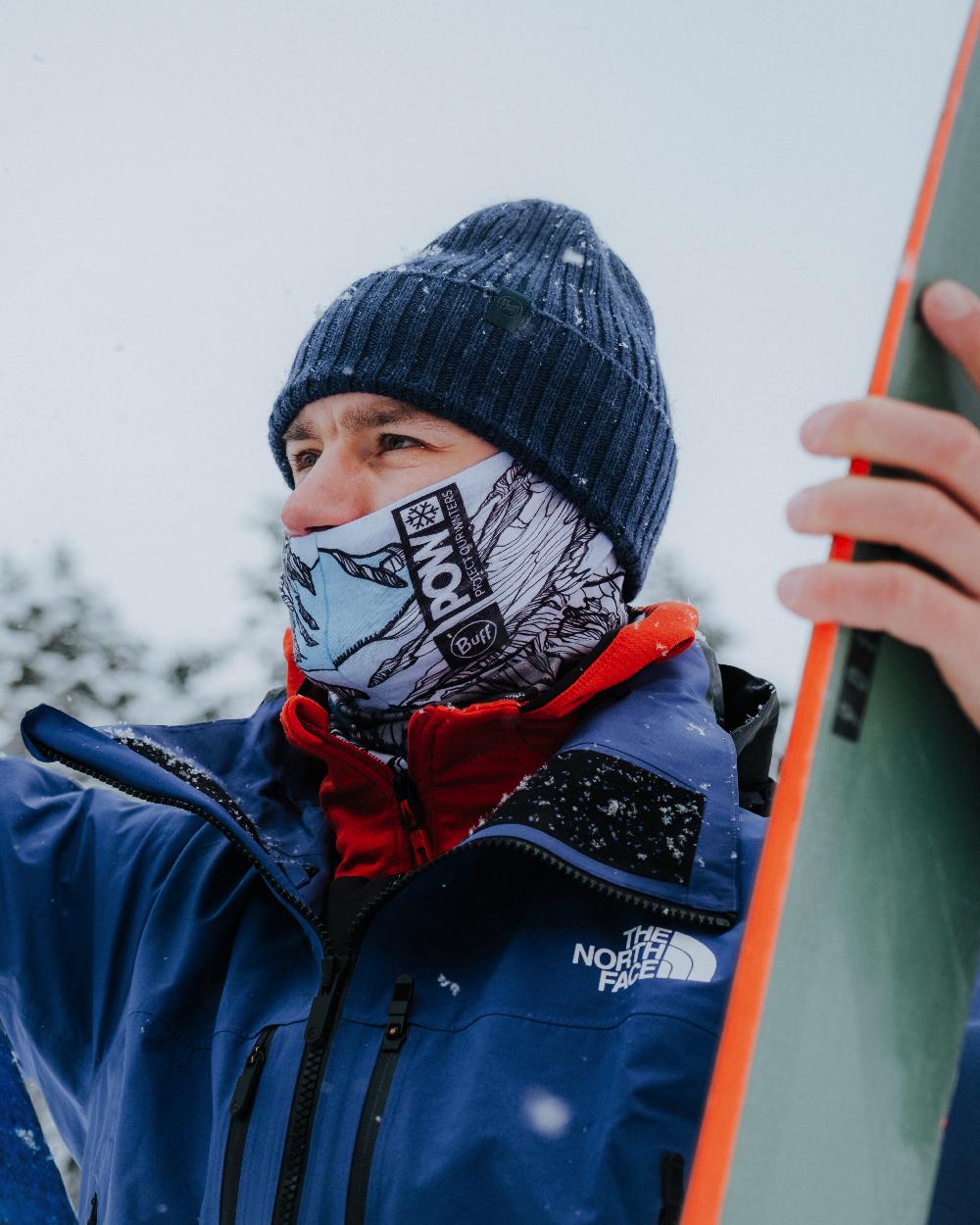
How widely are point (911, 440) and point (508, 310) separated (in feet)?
5.23

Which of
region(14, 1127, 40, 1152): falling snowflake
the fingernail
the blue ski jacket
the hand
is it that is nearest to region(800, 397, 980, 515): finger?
the hand

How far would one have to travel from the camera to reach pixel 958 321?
2.56 ft

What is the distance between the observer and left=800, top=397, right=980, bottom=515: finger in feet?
2.35

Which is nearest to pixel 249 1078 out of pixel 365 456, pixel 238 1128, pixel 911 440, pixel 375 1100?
pixel 238 1128

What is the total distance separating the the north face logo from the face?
3.06ft

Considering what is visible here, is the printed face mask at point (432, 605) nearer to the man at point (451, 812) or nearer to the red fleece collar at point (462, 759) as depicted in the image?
the man at point (451, 812)

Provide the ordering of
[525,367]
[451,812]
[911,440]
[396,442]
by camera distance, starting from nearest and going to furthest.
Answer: [911,440]
[451,812]
[396,442]
[525,367]

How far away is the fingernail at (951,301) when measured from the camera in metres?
0.78

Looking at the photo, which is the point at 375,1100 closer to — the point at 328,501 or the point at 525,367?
the point at 328,501

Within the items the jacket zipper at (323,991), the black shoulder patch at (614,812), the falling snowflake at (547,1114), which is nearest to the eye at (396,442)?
the black shoulder patch at (614,812)

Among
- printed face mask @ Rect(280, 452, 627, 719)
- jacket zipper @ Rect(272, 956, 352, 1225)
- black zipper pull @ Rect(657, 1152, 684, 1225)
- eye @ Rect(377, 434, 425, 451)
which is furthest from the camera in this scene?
eye @ Rect(377, 434, 425, 451)

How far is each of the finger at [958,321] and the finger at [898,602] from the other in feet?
0.57

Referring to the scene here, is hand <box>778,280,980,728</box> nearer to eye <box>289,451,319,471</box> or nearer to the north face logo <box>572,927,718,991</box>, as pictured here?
the north face logo <box>572,927,718,991</box>

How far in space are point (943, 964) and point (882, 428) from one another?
497 mm
